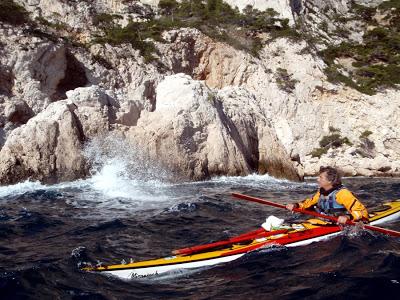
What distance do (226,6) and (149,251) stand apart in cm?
2499

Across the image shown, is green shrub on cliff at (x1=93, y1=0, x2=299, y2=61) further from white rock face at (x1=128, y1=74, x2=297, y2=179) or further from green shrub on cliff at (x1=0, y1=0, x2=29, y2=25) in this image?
white rock face at (x1=128, y1=74, x2=297, y2=179)

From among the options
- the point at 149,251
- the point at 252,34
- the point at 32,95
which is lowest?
the point at 149,251

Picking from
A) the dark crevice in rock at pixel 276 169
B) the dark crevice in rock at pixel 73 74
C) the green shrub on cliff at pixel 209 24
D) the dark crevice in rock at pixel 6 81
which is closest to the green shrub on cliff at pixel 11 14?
the dark crevice in rock at pixel 73 74

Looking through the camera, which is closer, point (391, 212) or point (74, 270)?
point (74, 270)

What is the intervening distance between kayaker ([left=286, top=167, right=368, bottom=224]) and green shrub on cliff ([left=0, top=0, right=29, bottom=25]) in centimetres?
1420

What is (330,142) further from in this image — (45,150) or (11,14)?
(11,14)

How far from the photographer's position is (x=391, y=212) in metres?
8.01

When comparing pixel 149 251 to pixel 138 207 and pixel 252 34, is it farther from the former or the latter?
pixel 252 34

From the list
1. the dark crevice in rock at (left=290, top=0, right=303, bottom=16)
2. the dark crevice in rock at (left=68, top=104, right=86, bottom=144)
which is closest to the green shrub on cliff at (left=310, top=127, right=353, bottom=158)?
the dark crevice in rock at (left=290, top=0, right=303, bottom=16)

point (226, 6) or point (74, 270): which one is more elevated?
point (226, 6)

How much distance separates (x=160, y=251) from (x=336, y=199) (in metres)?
2.98

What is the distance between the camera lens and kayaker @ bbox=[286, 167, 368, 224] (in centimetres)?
644

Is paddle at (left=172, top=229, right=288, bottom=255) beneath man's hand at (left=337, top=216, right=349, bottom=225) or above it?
beneath

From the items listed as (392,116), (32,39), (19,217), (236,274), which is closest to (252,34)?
(392,116)
